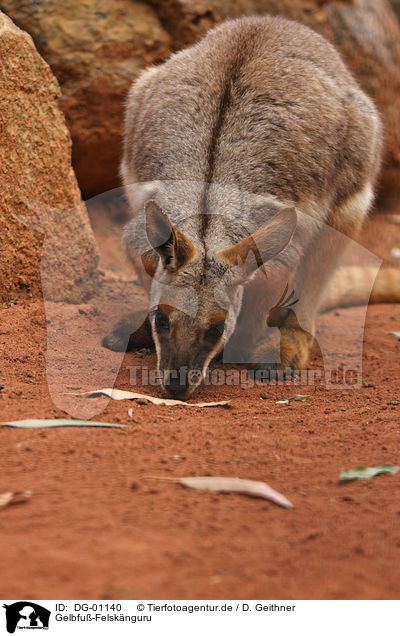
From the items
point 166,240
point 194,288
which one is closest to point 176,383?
point 194,288

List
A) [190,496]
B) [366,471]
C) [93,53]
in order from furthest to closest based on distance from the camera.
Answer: [93,53], [366,471], [190,496]

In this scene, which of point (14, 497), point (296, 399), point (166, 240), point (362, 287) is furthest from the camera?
point (362, 287)

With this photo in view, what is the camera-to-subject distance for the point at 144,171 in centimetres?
382

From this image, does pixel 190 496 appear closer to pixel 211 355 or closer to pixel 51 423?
pixel 51 423

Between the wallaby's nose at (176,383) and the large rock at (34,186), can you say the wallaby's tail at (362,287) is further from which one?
the wallaby's nose at (176,383)

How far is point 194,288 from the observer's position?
3.12 m

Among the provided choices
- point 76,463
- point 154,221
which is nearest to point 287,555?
point 76,463

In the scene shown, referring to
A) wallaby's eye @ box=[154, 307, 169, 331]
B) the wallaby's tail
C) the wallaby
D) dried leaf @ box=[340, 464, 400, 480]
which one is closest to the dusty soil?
dried leaf @ box=[340, 464, 400, 480]

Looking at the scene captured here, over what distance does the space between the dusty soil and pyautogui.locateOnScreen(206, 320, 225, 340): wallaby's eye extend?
0.35m

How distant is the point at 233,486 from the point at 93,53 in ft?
13.9

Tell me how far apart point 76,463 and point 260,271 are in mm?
1715

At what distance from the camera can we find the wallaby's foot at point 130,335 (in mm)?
3945

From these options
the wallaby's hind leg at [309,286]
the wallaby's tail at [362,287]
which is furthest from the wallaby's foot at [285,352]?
the wallaby's tail at [362,287]

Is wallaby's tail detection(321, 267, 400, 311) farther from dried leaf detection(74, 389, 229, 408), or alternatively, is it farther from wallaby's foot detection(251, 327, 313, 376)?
dried leaf detection(74, 389, 229, 408)
